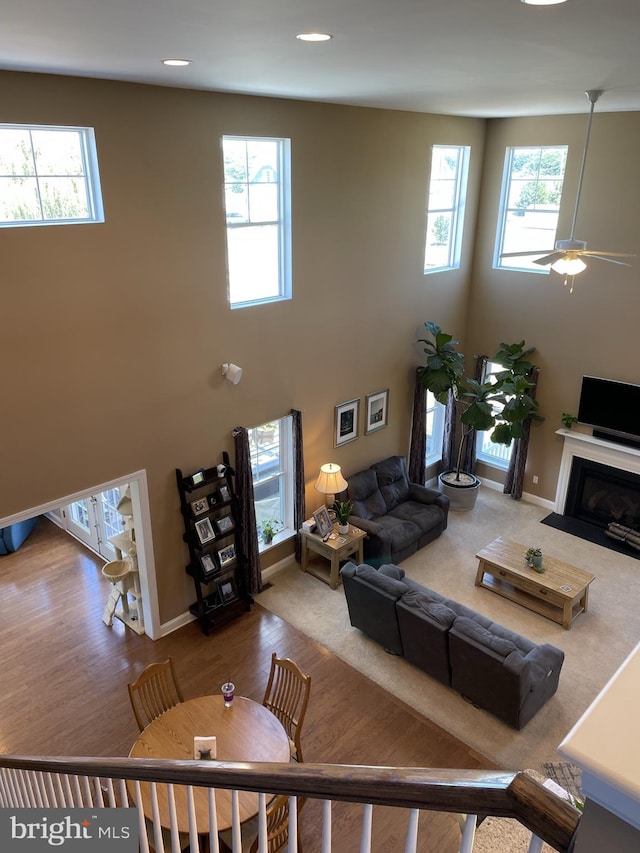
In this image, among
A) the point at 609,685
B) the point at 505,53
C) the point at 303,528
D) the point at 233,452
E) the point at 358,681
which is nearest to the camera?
the point at 609,685

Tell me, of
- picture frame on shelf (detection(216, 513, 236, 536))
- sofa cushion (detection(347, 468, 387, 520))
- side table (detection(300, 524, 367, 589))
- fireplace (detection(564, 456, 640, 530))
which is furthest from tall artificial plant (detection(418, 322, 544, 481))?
picture frame on shelf (detection(216, 513, 236, 536))

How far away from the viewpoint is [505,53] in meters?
3.24

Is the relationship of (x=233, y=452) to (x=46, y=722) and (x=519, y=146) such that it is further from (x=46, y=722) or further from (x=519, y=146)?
(x=519, y=146)

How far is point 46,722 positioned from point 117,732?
0.66 m

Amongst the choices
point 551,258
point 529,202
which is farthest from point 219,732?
point 529,202

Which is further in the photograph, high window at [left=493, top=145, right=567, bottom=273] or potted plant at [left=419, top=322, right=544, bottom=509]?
potted plant at [left=419, top=322, right=544, bottom=509]

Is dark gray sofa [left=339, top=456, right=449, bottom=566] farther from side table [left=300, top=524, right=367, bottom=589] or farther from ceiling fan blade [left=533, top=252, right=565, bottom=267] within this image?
ceiling fan blade [left=533, top=252, right=565, bottom=267]

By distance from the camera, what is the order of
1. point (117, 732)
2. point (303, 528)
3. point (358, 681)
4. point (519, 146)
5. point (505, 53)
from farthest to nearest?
point (519, 146)
point (303, 528)
point (358, 681)
point (117, 732)
point (505, 53)

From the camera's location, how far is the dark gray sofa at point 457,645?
17.4ft

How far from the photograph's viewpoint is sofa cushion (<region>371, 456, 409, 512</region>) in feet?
27.9

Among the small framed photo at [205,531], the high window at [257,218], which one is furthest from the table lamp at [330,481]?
the high window at [257,218]

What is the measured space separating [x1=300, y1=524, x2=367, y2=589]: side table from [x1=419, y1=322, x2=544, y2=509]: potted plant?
229 cm

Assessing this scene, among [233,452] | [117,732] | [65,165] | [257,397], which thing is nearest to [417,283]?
[257,397]

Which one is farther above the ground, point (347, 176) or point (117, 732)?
point (347, 176)
